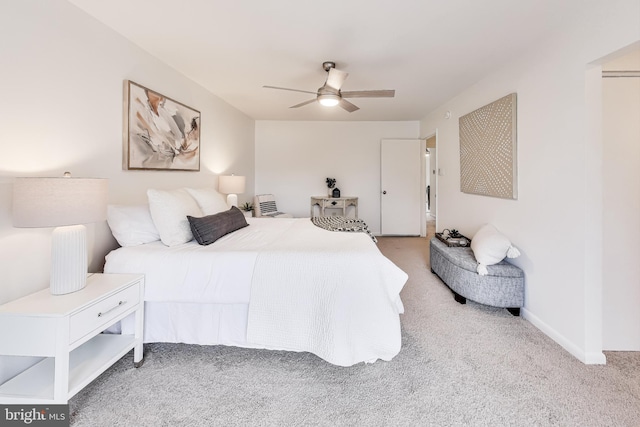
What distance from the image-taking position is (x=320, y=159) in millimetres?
5766

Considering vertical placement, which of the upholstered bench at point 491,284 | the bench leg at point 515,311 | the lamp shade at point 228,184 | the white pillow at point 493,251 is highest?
the lamp shade at point 228,184

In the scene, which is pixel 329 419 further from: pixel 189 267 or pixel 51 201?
pixel 51 201

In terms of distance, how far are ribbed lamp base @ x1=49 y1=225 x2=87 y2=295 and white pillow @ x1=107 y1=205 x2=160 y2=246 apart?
48 centimetres

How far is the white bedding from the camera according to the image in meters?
1.69

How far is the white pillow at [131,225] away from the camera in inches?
80.0

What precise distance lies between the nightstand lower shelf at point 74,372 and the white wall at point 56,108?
0.43 m

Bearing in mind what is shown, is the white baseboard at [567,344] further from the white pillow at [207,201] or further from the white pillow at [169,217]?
the white pillow at [207,201]

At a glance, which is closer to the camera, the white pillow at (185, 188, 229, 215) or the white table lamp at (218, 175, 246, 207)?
the white pillow at (185, 188, 229, 215)

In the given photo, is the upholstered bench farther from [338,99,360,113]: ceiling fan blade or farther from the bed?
[338,99,360,113]: ceiling fan blade

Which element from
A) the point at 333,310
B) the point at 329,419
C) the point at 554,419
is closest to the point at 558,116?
the point at 554,419

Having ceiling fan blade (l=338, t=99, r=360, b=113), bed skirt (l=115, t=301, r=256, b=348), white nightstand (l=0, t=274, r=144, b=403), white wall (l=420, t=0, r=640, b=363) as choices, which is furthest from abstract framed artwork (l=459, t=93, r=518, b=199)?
white nightstand (l=0, t=274, r=144, b=403)

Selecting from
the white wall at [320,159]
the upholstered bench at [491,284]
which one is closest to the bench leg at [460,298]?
the upholstered bench at [491,284]

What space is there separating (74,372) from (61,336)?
304 mm

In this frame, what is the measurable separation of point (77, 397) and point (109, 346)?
262 millimetres
